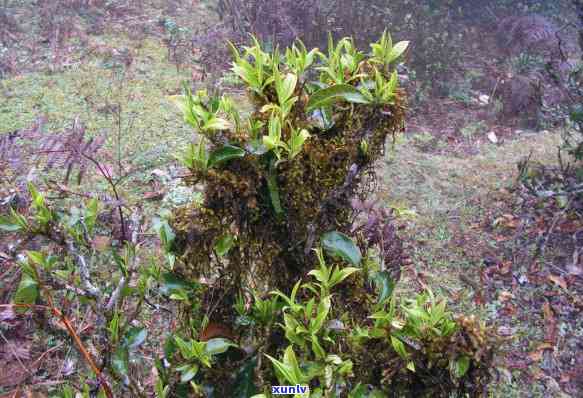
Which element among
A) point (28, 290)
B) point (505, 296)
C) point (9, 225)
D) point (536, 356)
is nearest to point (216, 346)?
point (28, 290)

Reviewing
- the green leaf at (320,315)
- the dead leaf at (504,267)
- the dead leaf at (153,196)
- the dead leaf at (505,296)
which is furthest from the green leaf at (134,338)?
the dead leaf at (504,267)

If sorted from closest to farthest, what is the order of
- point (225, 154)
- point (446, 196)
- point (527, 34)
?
point (225, 154)
point (446, 196)
point (527, 34)

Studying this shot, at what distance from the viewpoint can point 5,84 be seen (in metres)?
4.94

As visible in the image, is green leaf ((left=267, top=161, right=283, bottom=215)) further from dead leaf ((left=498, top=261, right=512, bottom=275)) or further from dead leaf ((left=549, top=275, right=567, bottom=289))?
dead leaf ((left=549, top=275, right=567, bottom=289))

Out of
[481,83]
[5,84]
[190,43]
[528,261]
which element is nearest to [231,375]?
[528,261]

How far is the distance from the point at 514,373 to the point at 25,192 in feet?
9.70

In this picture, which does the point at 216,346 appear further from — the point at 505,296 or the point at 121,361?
the point at 505,296

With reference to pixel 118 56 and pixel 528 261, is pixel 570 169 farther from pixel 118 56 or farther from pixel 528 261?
pixel 118 56

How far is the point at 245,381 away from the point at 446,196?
10.3ft

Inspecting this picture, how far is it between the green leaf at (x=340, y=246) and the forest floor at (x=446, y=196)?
101 cm

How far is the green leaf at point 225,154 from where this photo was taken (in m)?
1.27

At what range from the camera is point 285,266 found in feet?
4.92

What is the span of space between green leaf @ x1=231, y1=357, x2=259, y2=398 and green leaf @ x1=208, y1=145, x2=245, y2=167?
1.97 feet

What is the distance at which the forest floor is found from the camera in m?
2.99
